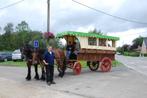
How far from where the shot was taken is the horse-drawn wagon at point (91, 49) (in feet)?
74.0

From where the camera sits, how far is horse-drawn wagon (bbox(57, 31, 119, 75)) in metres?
22.6

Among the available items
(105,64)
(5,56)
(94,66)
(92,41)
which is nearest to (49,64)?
(92,41)

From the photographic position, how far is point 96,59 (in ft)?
79.5

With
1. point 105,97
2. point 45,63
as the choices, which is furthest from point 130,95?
point 45,63

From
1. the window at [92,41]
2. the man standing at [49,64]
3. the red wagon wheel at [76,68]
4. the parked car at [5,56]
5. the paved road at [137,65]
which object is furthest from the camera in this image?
the parked car at [5,56]

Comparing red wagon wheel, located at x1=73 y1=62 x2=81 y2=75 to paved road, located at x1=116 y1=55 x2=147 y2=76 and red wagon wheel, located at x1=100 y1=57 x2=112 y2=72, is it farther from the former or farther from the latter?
paved road, located at x1=116 y1=55 x2=147 y2=76

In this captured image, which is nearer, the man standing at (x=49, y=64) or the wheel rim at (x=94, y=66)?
the man standing at (x=49, y=64)

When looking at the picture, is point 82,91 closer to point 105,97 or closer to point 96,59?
point 105,97

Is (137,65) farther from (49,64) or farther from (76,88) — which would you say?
(76,88)

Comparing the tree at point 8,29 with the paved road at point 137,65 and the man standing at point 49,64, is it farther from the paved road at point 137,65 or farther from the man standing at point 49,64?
the man standing at point 49,64

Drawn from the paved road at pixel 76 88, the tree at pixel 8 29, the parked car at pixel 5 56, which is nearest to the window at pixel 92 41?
the paved road at pixel 76 88

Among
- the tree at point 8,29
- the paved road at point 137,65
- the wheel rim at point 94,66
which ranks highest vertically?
the tree at point 8,29

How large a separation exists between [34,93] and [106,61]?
978cm

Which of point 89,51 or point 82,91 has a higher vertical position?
point 89,51
